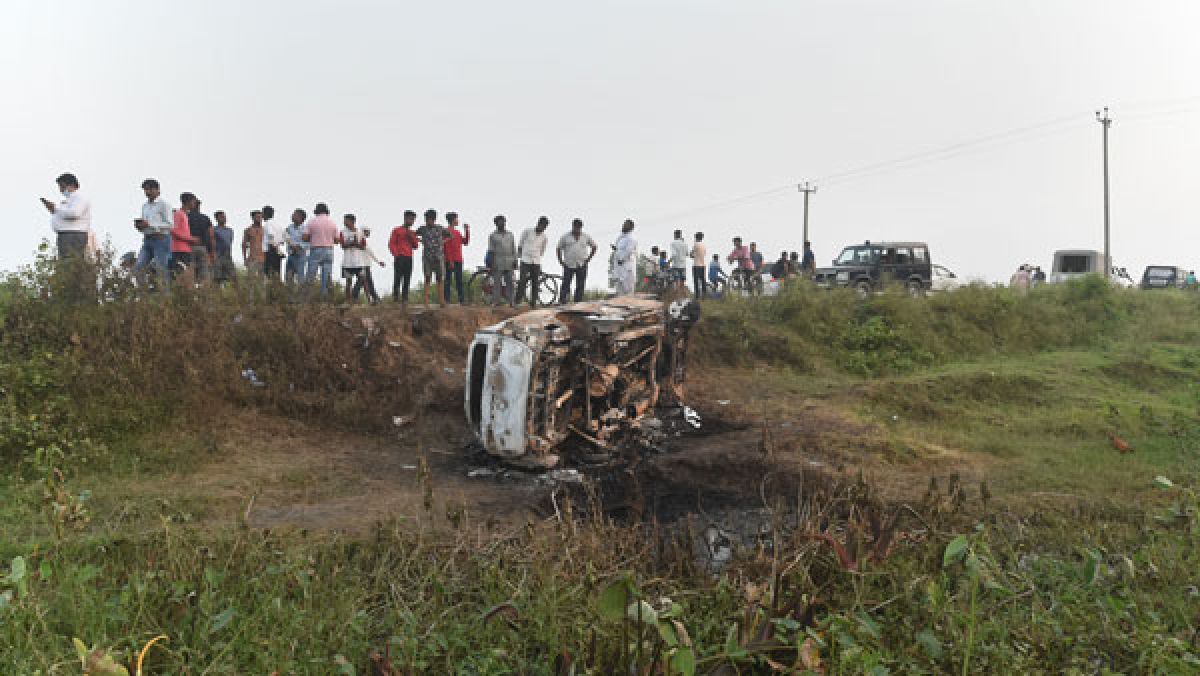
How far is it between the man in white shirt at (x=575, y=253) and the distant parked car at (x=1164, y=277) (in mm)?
28750

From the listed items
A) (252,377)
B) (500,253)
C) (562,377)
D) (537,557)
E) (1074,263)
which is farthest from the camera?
(1074,263)

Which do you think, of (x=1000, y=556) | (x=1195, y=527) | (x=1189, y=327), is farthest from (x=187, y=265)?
(x=1189, y=327)

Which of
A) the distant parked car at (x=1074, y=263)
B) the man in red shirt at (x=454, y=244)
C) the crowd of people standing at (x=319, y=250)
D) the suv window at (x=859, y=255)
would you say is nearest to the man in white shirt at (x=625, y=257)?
the crowd of people standing at (x=319, y=250)

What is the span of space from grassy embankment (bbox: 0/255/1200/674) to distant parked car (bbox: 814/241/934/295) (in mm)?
8275

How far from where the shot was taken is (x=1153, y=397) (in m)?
12.7

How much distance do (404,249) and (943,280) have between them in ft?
51.4

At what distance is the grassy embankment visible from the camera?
3.22 metres

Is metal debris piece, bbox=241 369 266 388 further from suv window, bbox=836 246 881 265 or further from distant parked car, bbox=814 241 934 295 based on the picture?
suv window, bbox=836 246 881 265

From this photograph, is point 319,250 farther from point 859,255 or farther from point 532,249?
point 859,255

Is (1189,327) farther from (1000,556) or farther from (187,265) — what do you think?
(187,265)

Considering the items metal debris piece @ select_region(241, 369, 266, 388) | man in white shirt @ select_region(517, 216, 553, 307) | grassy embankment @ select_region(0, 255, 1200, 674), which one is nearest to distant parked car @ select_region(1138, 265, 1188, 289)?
grassy embankment @ select_region(0, 255, 1200, 674)

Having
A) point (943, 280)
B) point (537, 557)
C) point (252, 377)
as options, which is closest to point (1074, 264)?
point (943, 280)

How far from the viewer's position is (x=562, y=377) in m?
8.77

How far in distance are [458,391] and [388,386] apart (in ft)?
3.36
